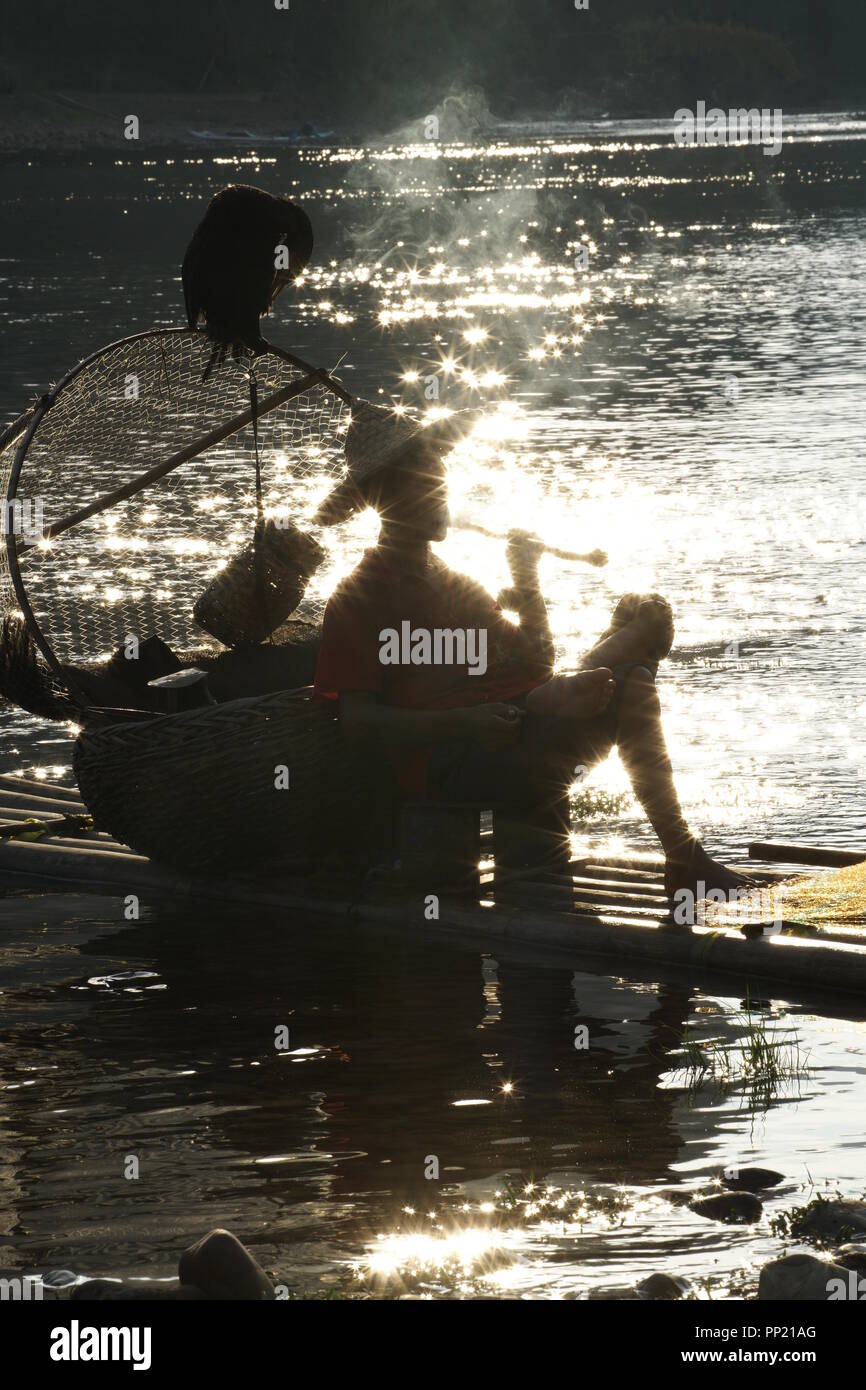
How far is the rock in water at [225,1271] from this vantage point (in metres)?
4.05

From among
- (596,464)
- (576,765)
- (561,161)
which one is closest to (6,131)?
(561,161)

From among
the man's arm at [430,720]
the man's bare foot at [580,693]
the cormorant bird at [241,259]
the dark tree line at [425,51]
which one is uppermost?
the dark tree line at [425,51]

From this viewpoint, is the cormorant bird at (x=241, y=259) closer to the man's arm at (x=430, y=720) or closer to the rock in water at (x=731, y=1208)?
the man's arm at (x=430, y=720)

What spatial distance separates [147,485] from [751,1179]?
455 cm

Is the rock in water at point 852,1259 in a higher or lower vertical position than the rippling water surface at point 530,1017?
lower

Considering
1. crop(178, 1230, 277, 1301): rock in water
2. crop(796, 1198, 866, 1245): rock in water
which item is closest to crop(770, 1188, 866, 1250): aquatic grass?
crop(796, 1198, 866, 1245): rock in water

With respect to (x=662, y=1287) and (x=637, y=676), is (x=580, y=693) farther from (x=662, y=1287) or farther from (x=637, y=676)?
(x=662, y=1287)

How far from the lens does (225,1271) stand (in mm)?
4059

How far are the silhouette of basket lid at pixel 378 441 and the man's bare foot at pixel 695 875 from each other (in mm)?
1405

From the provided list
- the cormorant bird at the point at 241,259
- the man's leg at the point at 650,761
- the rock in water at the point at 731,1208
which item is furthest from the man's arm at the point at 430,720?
the rock in water at the point at 731,1208

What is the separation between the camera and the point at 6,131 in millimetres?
94875

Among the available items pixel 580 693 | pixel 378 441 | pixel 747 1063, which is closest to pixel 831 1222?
pixel 747 1063

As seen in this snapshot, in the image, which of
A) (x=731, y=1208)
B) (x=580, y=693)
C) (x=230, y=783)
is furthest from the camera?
(x=230, y=783)
